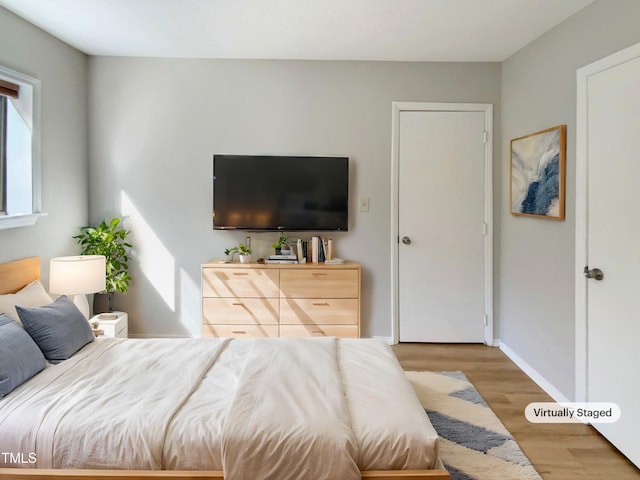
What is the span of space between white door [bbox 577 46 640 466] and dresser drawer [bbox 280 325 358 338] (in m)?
1.81

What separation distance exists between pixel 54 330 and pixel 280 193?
6.90 feet

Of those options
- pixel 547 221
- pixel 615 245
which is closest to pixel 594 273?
pixel 615 245

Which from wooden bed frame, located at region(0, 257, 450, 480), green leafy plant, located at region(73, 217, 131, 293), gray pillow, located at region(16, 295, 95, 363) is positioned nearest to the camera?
wooden bed frame, located at region(0, 257, 450, 480)

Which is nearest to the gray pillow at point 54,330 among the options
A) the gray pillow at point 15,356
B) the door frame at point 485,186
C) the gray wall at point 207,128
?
the gray pillow at point 15,356

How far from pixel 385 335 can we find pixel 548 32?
2796mm

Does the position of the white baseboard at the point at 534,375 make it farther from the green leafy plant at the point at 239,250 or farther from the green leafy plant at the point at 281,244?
the green leafy plant at the point at 239,250

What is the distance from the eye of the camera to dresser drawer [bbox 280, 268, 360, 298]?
12.6ft

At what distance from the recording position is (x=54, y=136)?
3506 millimetres

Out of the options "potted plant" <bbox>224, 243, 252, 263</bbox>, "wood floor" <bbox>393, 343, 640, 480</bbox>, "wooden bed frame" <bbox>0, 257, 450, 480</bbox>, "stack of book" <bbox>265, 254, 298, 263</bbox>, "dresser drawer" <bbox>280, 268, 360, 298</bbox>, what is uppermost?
"potted plant" <bbox>224, 243, 252, 263</bbox>

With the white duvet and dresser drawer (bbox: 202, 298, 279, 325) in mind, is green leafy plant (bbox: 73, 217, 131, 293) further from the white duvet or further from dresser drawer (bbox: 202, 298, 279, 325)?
→ the white duvet

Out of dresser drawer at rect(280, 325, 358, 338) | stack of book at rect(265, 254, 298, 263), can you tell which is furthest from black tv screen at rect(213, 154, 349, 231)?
dresser drawer at rect(280, 325, 358, 338)

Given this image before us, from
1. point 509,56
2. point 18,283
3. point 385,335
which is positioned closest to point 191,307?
point 18,283

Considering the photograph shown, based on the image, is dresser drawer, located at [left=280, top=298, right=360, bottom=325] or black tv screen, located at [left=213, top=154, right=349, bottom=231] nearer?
dresser drawer, located at [left=280, top=298, right=360, bottom=325]

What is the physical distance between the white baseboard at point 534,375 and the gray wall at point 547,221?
36 millimetres
